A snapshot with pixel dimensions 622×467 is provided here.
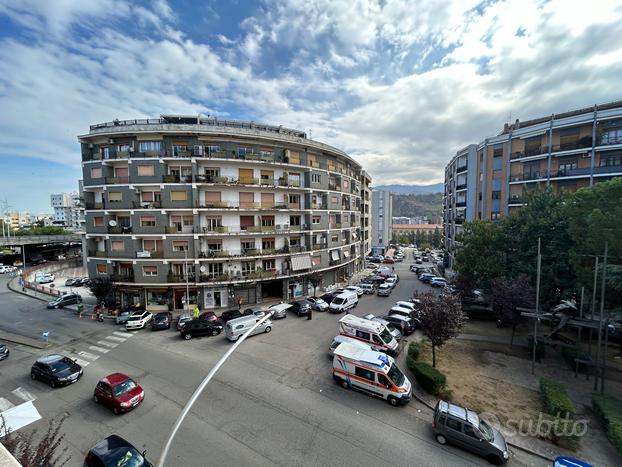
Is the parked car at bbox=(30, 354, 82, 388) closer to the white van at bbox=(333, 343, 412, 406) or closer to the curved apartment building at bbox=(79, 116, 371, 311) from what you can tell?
the curved apartment building at bbox=(79, 116, 371, 311)

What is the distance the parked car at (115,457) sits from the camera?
8469 millimetres

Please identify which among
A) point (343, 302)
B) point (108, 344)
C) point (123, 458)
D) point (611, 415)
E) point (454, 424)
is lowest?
point (108, 344)

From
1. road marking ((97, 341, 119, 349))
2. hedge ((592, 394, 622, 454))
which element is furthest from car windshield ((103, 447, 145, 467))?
hedge ((592, 394, 622, 454))

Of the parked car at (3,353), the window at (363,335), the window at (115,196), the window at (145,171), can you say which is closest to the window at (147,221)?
the window at (115,196)

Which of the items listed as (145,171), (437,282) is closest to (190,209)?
(145,171)

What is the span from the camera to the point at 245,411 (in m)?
12.5

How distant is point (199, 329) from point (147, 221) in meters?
12.6

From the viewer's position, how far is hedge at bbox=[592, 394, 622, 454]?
1021cm

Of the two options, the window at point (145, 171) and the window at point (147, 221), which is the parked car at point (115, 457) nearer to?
the window at point (147, 221)

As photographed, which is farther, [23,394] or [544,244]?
[544,244]

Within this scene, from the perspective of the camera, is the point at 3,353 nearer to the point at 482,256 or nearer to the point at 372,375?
the point at 372,375

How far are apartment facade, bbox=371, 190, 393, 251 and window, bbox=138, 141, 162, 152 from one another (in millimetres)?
70257

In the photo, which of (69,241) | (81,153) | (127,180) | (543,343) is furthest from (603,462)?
(69,241)

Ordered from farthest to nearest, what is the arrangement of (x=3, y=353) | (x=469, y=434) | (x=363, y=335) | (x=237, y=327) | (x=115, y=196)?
1. (x=115, y=196)
2. (x=237, y=327)
3. (x=363, y=335)
4. (x=3, y=353)
5. (x=469, y=434)
